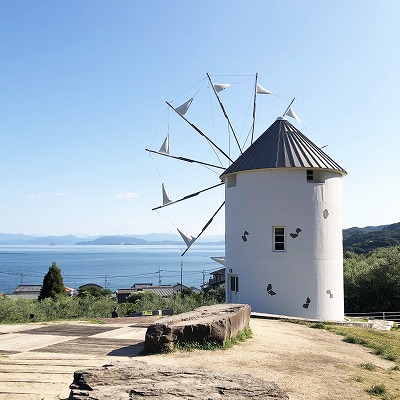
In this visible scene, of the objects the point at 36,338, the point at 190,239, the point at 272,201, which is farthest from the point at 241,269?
the point at 36,338

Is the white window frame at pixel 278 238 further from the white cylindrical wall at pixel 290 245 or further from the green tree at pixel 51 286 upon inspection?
the green tree at pixel 51 286

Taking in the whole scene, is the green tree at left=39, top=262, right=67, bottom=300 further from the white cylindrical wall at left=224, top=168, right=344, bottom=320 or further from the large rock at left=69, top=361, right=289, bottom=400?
the large rock at left=69, top=361, right=289, bottom=400

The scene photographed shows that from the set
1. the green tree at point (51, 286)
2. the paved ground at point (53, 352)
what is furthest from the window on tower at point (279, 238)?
the green tree at point (51, 286)

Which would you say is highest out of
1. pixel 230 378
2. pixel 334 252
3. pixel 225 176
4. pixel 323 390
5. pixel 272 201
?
pixel 225 176

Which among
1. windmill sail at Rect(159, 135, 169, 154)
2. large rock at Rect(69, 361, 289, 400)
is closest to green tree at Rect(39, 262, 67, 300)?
windmill sail at Rect(159, 135, 169, 154)

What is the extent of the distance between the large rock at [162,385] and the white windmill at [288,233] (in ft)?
40.1

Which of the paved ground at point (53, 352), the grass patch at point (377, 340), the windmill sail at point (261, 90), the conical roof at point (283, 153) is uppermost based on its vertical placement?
the windmill sail at point (261, 90)

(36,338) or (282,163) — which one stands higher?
(282,163)

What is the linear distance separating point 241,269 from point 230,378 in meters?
13.0

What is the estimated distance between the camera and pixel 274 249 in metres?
18.1

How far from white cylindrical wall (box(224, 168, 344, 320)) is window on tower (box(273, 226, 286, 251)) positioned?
17cm

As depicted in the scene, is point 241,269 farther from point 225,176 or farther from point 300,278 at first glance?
point 225,176

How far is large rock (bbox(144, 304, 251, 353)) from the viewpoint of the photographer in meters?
8.59

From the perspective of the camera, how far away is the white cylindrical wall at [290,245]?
58.6 feet
